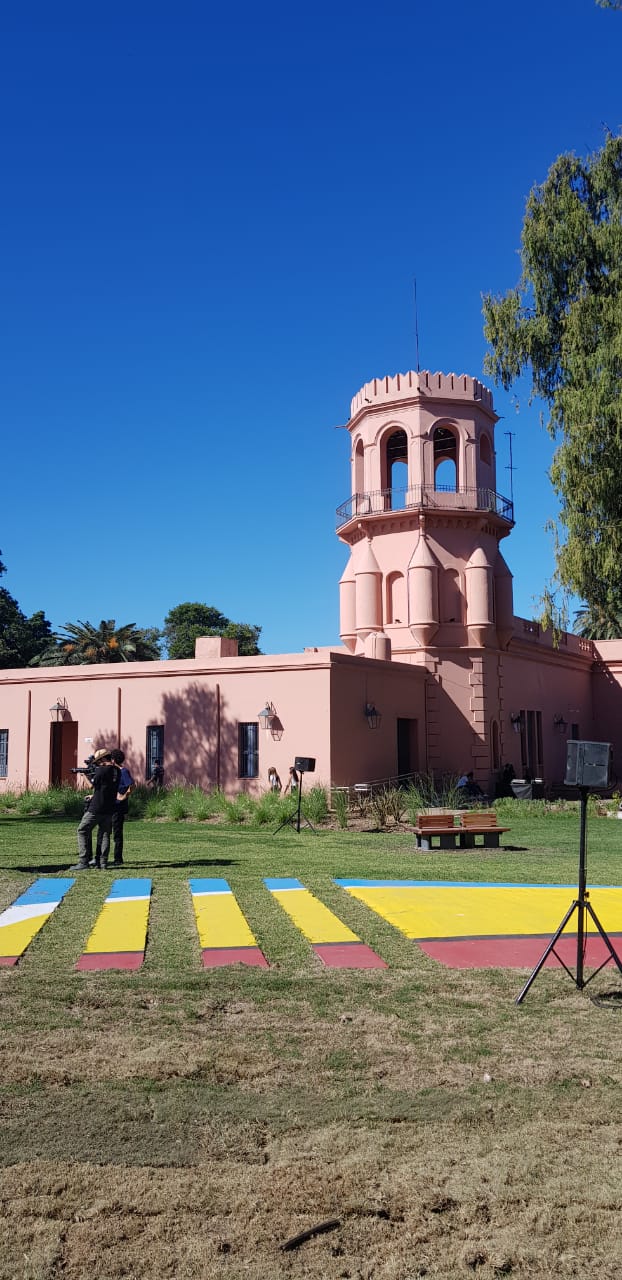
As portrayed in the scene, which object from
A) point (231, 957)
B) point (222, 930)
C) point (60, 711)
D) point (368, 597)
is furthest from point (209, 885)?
point (368, 597)

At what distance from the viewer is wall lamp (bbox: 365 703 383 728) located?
25609 mm

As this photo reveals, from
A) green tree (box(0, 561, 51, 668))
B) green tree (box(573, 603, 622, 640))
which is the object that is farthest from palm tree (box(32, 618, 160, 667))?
green tree (box(573, 603, 622, 640))

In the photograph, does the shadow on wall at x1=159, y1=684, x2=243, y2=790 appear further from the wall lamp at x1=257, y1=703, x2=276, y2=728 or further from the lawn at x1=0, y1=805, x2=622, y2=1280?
the lawn at x1=0, y1=805, x2=622, y2=1280

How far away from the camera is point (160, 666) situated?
2650 centimetres

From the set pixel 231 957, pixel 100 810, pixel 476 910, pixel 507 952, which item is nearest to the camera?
pixel 231 957

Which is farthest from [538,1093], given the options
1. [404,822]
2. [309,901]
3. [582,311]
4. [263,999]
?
[404,822]

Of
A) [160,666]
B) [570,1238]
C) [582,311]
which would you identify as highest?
[582,311]

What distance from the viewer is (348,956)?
7949 millimetres

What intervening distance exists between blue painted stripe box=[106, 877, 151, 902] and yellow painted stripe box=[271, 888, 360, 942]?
1465 mm

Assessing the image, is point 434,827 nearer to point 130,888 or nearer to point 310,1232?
point 130,888

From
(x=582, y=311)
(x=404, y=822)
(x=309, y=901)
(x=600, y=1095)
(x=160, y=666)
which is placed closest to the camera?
(x=600, y=1095)

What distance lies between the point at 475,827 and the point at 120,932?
9149mm

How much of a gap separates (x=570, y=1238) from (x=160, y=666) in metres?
23.5

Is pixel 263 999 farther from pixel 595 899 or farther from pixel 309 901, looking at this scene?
pixel 595 899
